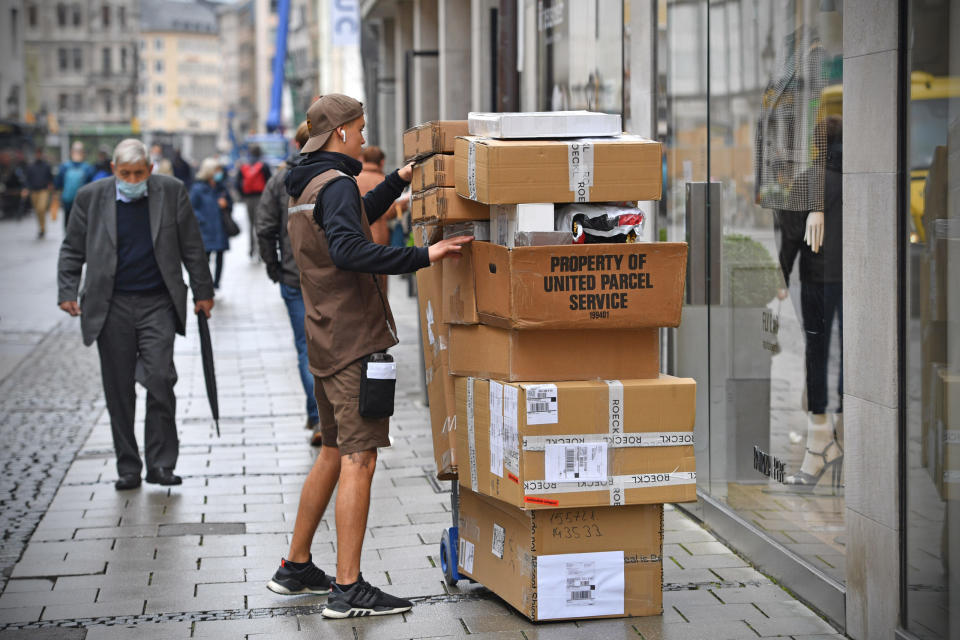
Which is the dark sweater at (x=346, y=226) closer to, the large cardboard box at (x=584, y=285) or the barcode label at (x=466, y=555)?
the large cardboard box at (x=584, y=285)

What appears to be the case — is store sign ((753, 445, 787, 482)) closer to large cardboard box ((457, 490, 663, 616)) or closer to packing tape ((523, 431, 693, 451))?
large cardboard box ((457, 490, 663, 616))

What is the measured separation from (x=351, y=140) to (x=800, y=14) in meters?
1.89

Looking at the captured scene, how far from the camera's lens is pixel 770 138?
6082mm

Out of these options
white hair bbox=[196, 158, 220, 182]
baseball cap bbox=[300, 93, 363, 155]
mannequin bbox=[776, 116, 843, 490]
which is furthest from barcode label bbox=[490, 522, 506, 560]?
white hair bbox=[196, 158, 220, 182]

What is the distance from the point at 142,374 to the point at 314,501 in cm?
255

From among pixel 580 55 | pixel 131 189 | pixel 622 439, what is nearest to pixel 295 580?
pixel 622 439

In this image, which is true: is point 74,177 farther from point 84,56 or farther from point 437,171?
point 84,56

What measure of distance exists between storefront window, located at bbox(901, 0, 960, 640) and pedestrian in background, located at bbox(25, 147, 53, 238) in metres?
32.5

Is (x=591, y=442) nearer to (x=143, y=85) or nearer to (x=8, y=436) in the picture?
(x=8, y=436)

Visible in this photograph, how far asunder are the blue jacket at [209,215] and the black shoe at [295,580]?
44.4ft

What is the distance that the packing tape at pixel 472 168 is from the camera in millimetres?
4898

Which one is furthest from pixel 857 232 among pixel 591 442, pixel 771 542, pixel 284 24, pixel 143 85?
pixel 143 85

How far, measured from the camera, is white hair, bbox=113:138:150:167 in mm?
7668

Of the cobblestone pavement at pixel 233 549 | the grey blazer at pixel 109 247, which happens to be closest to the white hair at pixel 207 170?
the cobblestone pavement at pixel 233 549
